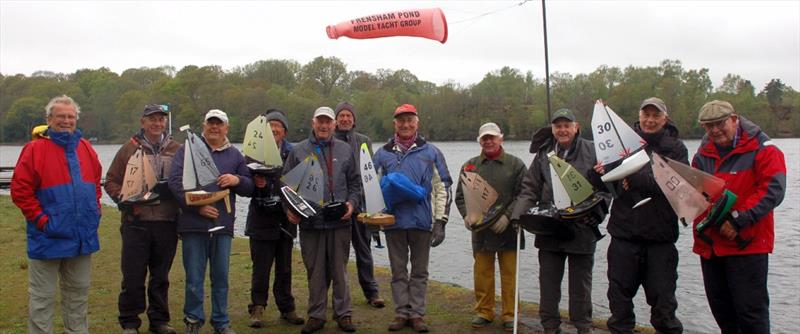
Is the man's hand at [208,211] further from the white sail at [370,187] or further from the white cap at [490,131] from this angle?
the white cap at [490,131]

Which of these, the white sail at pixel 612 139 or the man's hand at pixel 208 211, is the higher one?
the white sail at pixel 612 139

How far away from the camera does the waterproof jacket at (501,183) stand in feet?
22.4

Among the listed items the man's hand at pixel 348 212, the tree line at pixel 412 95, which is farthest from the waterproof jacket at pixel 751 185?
the tree line at pixel 412 95

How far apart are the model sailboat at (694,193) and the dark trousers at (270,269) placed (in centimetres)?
390

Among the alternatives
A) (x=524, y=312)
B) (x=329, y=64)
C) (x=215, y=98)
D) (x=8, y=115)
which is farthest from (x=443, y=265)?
(x=8, y=115)

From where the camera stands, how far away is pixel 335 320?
7.03 m

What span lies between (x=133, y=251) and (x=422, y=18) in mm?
4063

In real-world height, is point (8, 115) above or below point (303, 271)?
above

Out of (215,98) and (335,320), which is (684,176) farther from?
(215,98)

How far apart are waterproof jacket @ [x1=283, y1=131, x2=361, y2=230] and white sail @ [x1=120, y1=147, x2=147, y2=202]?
4.51ft


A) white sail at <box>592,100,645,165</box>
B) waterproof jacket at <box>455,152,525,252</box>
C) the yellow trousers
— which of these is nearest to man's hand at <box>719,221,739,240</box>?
white sail at <box>592,100,645,165</box>

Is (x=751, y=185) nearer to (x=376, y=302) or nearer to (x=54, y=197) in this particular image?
(x=376, y=302)

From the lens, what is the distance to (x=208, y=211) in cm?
A: 612

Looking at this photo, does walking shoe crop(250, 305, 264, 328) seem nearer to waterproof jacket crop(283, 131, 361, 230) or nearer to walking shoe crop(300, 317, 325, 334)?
walking shoe crop(300, 317, 325, 334)
